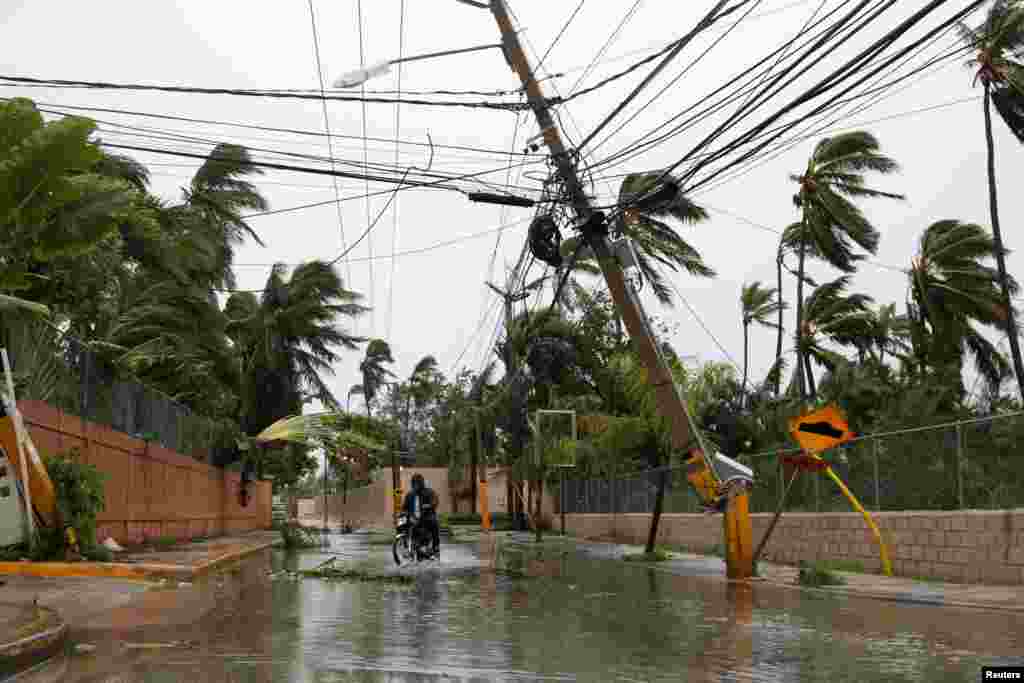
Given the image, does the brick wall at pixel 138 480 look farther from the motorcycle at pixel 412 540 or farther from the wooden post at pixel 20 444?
the motorcycle at pixel 412 540

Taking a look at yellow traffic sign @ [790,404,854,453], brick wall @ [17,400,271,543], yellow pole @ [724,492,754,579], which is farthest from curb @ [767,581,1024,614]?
brick wall @ [17,400,271,543]

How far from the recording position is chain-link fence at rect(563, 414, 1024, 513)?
1622 centimetres

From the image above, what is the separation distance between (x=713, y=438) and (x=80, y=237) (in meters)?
30.5

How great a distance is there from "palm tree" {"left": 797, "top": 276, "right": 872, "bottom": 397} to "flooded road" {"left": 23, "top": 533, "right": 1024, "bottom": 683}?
28.8 m

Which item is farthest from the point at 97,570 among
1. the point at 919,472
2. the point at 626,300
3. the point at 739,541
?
the point at 919,472

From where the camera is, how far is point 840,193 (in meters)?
38.3

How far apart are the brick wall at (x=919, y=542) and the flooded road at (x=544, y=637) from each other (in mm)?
2549

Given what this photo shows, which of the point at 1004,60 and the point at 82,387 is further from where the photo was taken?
the point at 1004,60

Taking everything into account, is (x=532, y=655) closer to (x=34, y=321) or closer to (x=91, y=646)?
(x=91, y=646)

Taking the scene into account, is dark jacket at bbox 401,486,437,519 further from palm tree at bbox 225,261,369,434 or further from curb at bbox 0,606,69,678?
palm tree at bbox 225,261,369,434

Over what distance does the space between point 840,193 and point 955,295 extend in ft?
17.0

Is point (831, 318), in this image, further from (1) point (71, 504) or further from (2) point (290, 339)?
(1) point (71, 504)

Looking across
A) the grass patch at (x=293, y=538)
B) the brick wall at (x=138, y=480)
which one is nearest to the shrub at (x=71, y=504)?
the brick wall at (x=138, y=480)

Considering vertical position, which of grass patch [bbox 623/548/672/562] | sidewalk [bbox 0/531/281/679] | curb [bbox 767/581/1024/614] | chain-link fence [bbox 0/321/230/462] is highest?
chain-link fence [bbox 0/321/230/462]
